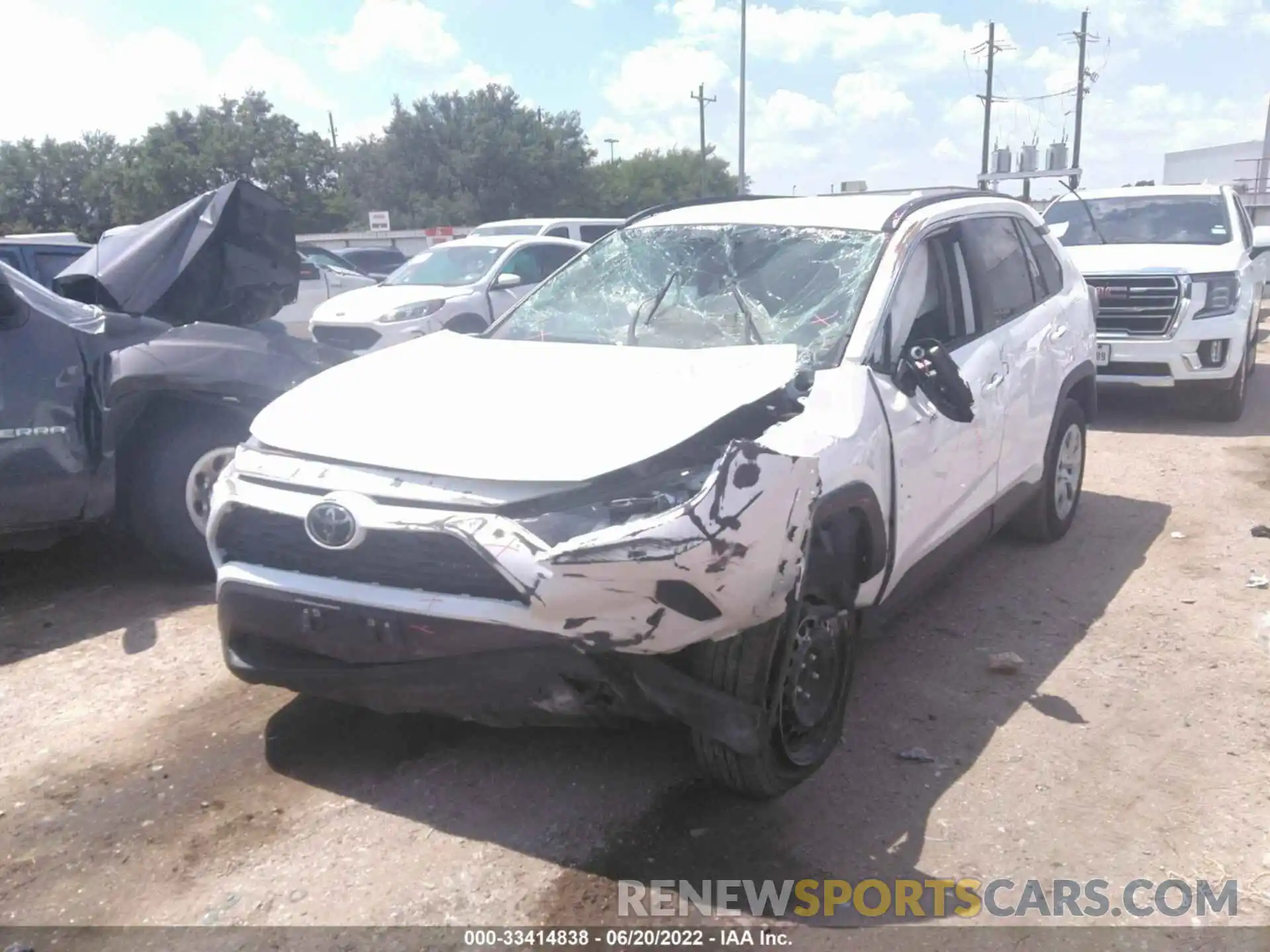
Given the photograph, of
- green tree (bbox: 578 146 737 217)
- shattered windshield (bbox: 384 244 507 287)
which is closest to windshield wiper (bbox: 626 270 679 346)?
shattered windshield (bbox: 384 244 507 287)

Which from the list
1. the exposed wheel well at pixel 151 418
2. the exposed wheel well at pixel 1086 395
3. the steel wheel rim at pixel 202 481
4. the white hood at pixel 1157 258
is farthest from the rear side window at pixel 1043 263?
the steel wheel rim at pixel 202 481

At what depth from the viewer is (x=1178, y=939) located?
2.82 metres

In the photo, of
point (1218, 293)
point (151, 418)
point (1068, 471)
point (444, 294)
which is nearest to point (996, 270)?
point (1068, 471)

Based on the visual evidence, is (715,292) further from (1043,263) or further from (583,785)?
(1043,263)

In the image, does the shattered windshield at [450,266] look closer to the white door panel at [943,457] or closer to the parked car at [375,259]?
the white door panel at [943,457]

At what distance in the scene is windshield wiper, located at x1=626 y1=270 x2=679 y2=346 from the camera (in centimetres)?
413

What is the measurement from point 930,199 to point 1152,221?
22.0ft

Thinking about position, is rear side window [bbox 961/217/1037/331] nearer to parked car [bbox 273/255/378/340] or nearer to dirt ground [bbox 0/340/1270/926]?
dirt ground [bbox 0/340/1270/926]

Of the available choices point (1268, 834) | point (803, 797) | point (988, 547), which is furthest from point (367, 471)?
point (988, 547)

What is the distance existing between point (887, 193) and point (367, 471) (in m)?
2.95

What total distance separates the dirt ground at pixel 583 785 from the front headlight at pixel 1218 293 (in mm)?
4695

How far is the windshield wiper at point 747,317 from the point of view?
3934mm

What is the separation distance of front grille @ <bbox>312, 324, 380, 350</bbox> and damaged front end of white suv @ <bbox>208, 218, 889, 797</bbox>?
744 centimetres
